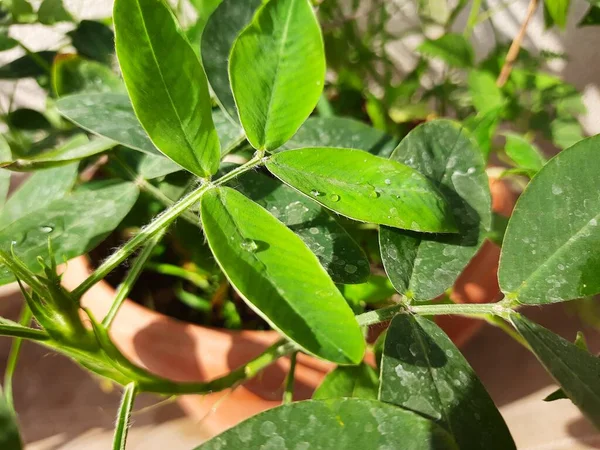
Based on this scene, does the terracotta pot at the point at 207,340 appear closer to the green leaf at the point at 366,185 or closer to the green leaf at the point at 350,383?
the green leaf at the point at 350,383

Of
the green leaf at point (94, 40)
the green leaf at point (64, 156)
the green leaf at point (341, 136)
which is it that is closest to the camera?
the green leaf at point (64, 156)

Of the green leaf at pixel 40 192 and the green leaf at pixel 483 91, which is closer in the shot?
the green leaf at pixel 40 192

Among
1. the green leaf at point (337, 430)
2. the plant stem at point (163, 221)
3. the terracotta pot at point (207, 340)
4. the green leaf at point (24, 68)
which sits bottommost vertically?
the green leaf at point (337, 430)

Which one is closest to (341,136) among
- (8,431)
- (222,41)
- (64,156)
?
(222,41)

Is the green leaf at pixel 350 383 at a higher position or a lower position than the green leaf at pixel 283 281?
lower

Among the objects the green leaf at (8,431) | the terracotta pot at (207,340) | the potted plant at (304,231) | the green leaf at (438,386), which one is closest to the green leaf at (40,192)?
the potted plant at (304,231)

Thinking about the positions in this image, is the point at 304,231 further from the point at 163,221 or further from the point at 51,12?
the point at 51,12
